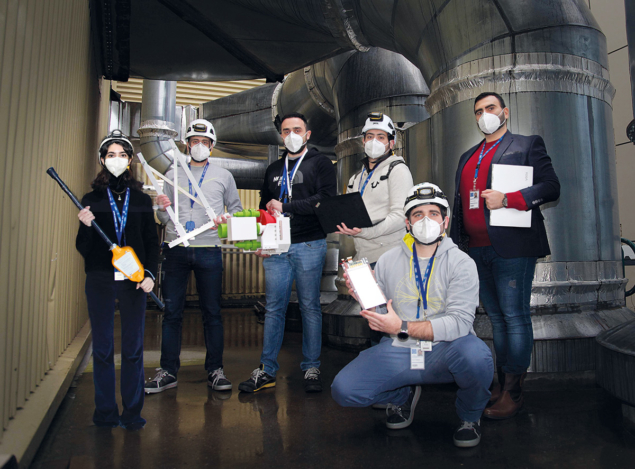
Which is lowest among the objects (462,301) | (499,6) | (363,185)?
(462,301)

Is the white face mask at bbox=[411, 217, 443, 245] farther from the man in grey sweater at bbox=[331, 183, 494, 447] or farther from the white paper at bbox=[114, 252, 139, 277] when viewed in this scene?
the white paper at bbox=[114, 252, 139, 277]

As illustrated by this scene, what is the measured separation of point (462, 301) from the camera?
6.19 feet

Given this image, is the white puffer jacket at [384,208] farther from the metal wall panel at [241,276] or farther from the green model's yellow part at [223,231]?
the metal wall panel at [241,276]

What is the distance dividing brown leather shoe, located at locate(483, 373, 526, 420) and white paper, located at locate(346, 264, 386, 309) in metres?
0.87

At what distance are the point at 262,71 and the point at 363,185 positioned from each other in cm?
284

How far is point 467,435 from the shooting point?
1871mm

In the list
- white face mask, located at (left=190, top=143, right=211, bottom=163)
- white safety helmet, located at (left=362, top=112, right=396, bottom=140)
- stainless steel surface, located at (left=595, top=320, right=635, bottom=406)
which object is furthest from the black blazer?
white face mask, located at (left=190, top=143, right=211, bottom=163)

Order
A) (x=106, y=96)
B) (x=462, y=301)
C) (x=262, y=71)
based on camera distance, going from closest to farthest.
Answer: (x=462, y=301) < (x=262, y=71) < (x=106, y=96)

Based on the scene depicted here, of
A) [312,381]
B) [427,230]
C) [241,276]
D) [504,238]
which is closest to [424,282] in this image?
[427,230]

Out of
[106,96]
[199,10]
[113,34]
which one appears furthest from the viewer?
[106,96]

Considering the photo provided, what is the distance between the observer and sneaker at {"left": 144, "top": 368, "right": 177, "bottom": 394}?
8.77 ft

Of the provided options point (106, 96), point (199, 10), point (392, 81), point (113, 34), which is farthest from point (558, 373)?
point (106, 96)

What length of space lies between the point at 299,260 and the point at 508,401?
1.34 m

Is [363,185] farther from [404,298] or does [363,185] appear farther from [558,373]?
[558,373]
